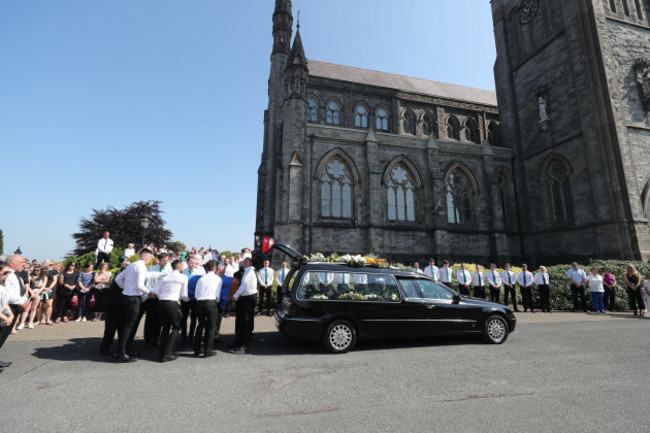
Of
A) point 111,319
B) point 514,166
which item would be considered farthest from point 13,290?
point 514,166

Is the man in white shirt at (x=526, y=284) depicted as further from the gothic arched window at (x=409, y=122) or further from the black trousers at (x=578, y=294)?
the gothic arched window at (x=409, y=122)

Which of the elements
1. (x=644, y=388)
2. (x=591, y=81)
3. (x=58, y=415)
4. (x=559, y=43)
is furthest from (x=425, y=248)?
(x=58, y=415)

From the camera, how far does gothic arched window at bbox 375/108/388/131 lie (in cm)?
2805

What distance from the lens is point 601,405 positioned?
3.30m

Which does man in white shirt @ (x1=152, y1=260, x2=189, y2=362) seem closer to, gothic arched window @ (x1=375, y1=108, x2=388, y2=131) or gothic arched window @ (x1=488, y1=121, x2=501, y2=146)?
gothic arched window @ (x1=375, y1=108, x2=388, y2=131)

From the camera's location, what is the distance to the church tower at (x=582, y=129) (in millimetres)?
17234

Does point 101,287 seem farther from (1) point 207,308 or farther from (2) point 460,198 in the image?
(2) point 460,198

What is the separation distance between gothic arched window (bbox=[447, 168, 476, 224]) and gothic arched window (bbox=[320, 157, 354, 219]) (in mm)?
7478

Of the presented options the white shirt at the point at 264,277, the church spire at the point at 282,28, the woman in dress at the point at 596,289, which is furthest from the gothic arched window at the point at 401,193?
the church spire at the point at 282,28

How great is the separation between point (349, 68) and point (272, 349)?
3379 cm

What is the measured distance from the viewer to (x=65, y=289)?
27.7 feet

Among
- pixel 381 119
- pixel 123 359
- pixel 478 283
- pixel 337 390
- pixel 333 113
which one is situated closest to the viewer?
pixel 337 390

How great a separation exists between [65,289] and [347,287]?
8.29 meters

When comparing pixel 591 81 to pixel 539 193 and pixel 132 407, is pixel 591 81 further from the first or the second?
pixel 132 407
